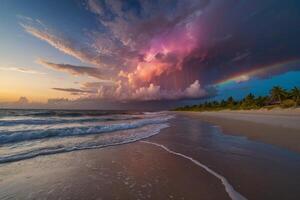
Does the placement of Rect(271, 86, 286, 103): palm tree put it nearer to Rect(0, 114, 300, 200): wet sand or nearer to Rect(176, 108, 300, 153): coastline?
Rect(176, 108, 300, 153): coastline

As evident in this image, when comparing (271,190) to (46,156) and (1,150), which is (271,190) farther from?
(1,150)

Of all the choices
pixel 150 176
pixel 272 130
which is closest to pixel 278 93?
pixel 272 130

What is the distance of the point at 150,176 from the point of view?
501cm

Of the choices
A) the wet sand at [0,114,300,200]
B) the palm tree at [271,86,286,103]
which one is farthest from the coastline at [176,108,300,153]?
the palm tree at [271,86,286,103]

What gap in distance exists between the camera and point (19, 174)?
17.1ft

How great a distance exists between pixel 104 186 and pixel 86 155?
3370mm

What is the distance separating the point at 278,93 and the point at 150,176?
3004 inches

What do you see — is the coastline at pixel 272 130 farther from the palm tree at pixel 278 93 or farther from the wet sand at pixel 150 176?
the palm tree at pixel 278 93

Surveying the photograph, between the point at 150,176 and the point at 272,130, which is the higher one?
the point at 272,130

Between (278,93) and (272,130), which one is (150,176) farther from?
(278,93)

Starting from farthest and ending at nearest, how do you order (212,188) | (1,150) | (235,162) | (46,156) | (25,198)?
(1,150) → (46,156) → (235,162) → (212,188) → (25,198)

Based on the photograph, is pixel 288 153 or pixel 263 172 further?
pixel 288 153

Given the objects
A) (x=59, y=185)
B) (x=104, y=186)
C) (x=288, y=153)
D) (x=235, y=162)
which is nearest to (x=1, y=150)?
(x=59, y=185)

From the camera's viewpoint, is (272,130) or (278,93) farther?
(278,93)
